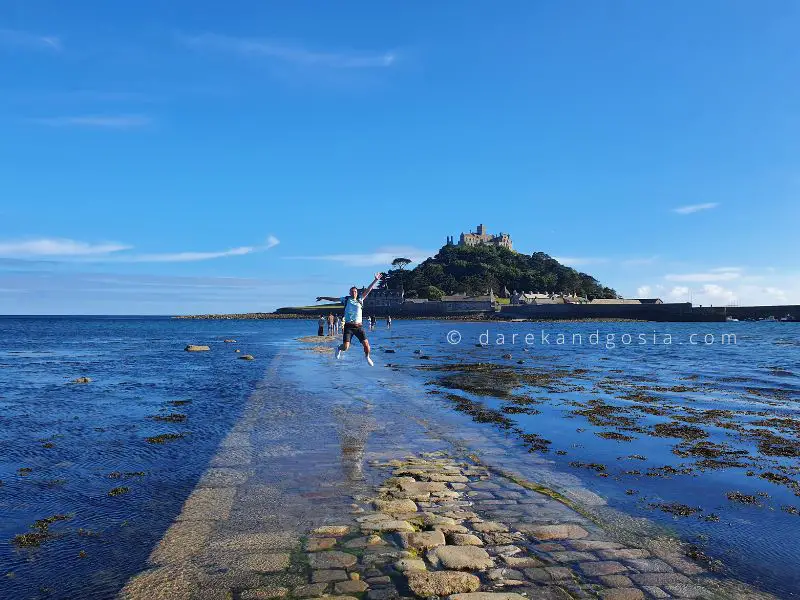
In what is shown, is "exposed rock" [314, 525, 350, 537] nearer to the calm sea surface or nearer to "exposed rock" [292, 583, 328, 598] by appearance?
"exposed rock" [292, 583, 328, 598]

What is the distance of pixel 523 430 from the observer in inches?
536

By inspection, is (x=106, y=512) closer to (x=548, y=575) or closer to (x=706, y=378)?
(x=548, y=575)

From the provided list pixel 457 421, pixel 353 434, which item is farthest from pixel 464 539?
pixel 457 421

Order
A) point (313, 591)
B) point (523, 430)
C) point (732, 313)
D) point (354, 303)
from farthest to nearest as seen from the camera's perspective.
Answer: point (732, 313) < point (354, 303) < point (523, 430) < point (313, 591)

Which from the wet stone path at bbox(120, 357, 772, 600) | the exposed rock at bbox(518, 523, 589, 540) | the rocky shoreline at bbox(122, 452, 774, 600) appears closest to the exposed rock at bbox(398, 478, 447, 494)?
the wet stone path at bbox(120, 357, 772, 600)

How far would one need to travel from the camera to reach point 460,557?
6020mm

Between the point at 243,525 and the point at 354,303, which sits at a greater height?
the point at 354,303

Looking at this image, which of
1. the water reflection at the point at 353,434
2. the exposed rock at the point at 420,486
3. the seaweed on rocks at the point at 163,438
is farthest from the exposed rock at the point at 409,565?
the seaweed on rocks at the point at 163,438

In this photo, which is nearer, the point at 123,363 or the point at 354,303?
the point at 354,303

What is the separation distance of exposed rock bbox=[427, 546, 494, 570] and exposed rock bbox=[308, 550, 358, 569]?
0.86 metres

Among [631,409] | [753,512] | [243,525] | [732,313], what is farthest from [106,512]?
[732,313]

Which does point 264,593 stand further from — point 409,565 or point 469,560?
point 469,560

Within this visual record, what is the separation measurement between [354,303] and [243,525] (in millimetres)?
11949

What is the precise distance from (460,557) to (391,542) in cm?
85
